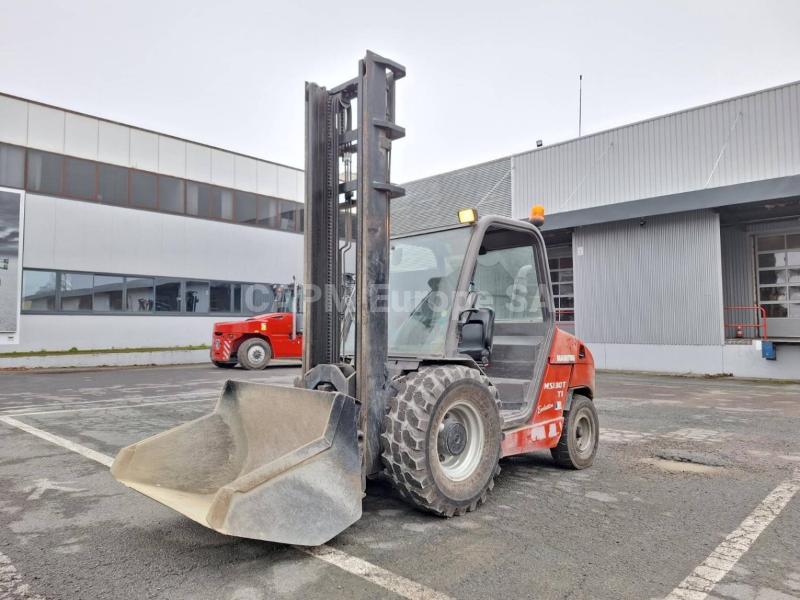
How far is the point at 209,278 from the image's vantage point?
77.2 ft

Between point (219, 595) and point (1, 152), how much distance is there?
68.0ft

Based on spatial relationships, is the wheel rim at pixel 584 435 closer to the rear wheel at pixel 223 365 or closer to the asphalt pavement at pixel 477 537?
the asphalt pavement at pixel 477 537

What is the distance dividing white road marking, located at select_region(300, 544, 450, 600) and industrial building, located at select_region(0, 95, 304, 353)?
16.4 m

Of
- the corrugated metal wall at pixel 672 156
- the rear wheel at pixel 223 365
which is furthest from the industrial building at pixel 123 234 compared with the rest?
the corrugated metal wall at pixel 672 156

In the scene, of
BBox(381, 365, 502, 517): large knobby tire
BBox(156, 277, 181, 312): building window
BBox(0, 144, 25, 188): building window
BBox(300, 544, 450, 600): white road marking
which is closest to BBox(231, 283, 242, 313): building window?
BBox(156, 277, 181, 312): building window

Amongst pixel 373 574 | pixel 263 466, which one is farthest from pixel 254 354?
pixel 373 574

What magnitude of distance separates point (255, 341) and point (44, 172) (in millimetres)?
9556

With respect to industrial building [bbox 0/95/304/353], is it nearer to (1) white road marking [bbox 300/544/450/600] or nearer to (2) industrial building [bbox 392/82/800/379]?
(2) industrial building [bbox 392/82/800/379]

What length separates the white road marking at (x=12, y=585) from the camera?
272cm

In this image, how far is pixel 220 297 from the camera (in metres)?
23.9

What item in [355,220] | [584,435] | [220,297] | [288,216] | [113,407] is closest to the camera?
[355,220]

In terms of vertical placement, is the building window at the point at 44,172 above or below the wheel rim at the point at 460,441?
above

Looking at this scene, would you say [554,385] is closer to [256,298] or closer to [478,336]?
[478,336]

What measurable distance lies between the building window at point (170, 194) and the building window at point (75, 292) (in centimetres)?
411
